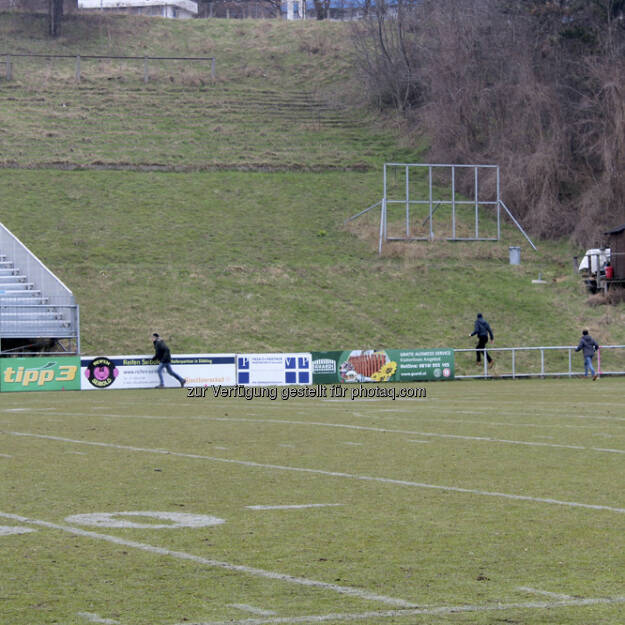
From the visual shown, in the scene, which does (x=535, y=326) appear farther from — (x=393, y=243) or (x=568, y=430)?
(x=568, y=430)

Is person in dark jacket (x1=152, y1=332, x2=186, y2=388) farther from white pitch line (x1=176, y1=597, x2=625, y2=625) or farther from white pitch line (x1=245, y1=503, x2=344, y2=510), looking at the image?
white pitch line (x1=176, y1=597, x2=625, y2=625)

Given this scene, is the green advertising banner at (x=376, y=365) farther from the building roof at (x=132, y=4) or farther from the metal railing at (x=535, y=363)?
the building roof at (x=132, y=4)

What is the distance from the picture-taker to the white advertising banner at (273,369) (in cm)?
3341

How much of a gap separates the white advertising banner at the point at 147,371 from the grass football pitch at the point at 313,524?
12679 millimetres

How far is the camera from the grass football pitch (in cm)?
665

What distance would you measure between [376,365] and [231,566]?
88.6ft

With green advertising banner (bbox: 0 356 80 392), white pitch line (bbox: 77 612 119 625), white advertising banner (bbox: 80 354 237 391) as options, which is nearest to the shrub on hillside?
white advertising banner (bbox: 80 354 237 391)

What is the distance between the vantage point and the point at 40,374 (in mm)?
31609

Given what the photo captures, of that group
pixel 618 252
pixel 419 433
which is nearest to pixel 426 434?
pixel 419 433

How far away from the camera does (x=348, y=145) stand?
66188 millimetres

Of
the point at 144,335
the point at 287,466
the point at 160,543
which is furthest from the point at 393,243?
the point at 160,543

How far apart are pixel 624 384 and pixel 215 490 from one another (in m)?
23.0

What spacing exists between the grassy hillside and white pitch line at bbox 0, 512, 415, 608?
29.3 metres

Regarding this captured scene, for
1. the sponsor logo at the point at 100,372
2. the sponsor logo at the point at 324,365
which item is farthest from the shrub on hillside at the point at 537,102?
the sponsor logo at the point at 100,372
